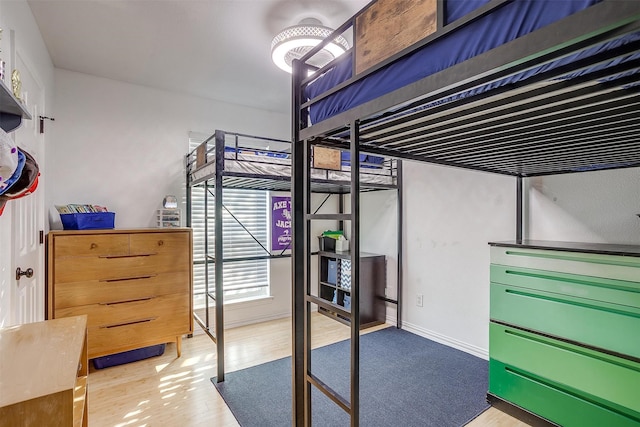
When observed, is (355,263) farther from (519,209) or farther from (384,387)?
(519,209)

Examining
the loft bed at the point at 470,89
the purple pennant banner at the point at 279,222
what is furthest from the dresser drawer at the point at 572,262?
the purple pennant banner at the point at 279,222

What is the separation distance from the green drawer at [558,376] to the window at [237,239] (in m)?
2.52

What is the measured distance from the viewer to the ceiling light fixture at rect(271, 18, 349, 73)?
1929 mm

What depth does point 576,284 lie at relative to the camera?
5.53ft

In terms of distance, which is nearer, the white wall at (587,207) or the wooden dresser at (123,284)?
the white wall at (587,207)

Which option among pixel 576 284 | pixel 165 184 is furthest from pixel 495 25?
pixel 165 184

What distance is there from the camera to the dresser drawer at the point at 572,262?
1.52m

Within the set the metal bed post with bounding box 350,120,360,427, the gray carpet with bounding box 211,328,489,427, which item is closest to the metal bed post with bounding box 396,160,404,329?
the gray carpet with bounding box 211,328,489,427

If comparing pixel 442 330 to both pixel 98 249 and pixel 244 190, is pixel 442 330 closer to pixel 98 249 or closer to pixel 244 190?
pixel 244 190

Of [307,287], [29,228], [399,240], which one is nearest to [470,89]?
[307,287]

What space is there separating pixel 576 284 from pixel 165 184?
3337 millimetres

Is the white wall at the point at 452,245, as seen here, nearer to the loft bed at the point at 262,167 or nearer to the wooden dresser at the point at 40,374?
the loft bed at the point at 262,167

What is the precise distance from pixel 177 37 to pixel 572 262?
285 cm

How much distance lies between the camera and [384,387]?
229cm
